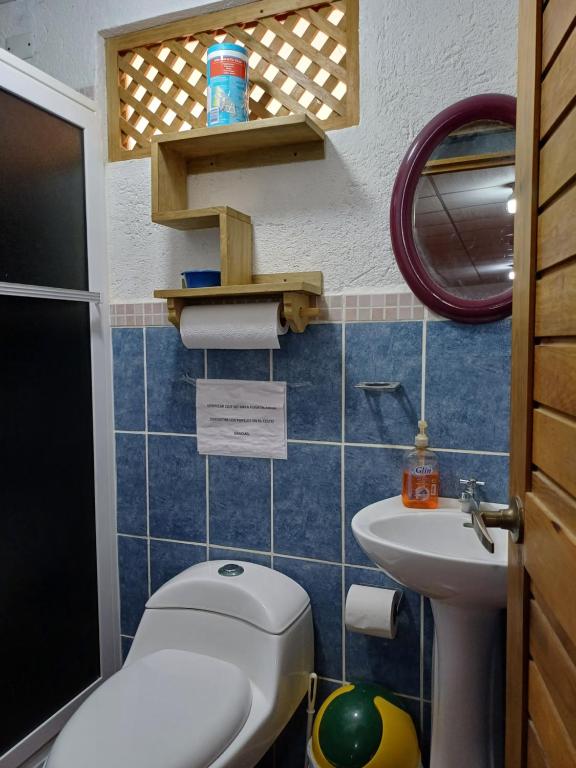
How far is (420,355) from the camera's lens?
1.38 m

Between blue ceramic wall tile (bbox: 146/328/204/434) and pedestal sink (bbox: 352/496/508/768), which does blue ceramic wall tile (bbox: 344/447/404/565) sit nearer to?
pedestal sink (bbox: 352/496/508/768)

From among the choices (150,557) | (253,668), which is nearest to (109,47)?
(150,557)

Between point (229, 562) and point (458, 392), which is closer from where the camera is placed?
point (458, 392)

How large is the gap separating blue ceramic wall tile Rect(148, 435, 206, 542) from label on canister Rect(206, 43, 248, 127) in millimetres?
860

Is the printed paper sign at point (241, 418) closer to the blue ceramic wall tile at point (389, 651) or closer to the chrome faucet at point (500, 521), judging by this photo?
the blue ceramic wall tile at point (389, 651)

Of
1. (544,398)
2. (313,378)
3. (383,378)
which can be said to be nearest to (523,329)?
(544,398)

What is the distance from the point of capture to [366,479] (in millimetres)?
1443

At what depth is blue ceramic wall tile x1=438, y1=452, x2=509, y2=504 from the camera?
1.33m

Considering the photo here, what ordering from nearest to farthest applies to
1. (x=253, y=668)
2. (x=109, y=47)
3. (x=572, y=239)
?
(x=572, y=239) → (x=253, y=668) → (x=109, y=47)

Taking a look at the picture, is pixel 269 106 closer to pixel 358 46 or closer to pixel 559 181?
pixel 358 46

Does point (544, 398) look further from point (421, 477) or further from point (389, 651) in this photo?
point (389, 651)

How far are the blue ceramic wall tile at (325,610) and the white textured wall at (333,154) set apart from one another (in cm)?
74

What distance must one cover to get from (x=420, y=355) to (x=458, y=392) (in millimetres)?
125

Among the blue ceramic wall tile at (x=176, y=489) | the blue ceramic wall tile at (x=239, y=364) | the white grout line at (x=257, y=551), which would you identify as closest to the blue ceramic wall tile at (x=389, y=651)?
the white grout line at (x=257, y=551)
